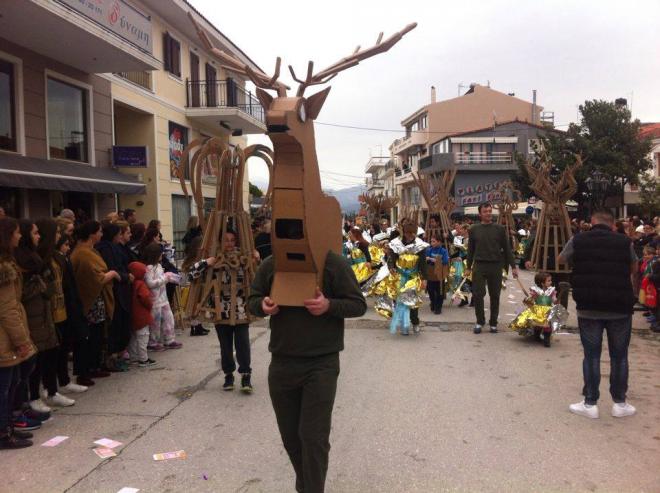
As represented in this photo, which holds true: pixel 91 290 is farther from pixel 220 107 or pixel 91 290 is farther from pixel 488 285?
pixel 220 107

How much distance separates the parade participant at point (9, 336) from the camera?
418 centimetres

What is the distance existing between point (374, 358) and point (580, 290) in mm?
2795

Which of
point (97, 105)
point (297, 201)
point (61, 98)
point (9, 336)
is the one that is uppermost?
point (97, 105)

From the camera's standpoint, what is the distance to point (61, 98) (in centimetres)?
1219

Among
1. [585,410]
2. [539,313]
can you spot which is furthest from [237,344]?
[539,313]

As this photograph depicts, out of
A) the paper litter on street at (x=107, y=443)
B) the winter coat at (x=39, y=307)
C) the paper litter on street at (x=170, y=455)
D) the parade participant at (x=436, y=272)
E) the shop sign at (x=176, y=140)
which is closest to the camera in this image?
the paper litter on street at (x=170, y=455)

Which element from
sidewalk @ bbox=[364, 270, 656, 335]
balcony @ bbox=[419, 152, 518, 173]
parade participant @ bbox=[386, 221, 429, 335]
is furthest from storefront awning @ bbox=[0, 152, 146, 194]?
balcony @ bbox=[419, 152, 518, 173]

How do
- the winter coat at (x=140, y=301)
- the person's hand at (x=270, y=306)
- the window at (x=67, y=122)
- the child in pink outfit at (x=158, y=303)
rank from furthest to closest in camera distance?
the window at (x=67, y=122) < the child in pink outfit at (x=158, y=303) < the winter coat at (x=140, y=301) < the person's hand at (x=270, y=306)

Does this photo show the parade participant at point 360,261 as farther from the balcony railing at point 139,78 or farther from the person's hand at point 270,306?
the balcony railing at point 139,78

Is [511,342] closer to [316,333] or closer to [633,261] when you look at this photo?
[633,261]

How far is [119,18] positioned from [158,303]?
Result: 7.34 meters

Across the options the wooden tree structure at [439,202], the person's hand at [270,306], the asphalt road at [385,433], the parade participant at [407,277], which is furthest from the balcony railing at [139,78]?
the person's hand at [270,306]

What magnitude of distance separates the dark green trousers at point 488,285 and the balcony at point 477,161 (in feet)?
122

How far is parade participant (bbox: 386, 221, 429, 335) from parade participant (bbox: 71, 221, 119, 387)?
410 centimetres
